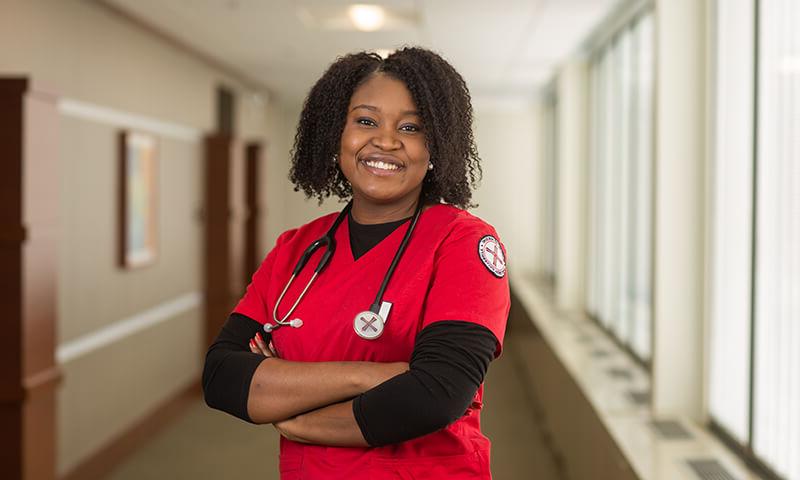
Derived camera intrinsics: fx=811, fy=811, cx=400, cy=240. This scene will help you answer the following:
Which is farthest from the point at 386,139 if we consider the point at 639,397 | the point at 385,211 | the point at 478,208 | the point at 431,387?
the point at 478,208

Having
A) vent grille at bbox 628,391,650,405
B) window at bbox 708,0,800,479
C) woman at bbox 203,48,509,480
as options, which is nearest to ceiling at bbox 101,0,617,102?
window at bbox 708,0,800,479

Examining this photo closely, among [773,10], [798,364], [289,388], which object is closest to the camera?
[289,388]

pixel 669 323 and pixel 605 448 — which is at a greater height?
pixel 669 323

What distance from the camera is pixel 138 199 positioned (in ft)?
19.6

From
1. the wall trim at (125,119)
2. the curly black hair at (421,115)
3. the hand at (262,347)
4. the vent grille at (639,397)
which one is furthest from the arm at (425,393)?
the wall trim at (125,119)

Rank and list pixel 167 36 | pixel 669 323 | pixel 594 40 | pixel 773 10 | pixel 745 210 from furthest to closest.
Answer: pixel 594 40, pixel 167 36, pixel 669 323, pixel 745 210, pixel 773 10

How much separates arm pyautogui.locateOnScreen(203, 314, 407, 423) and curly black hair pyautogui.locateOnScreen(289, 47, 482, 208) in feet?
1.19

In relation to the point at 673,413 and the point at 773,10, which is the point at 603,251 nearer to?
the point at 673,413

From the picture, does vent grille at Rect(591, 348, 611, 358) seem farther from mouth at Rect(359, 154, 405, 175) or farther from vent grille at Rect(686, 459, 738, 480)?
mouth at Rect(359, 154, 405, 175)

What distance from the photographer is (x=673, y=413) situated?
12.9 feet

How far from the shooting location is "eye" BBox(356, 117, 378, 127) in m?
1.49

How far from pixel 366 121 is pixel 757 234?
2252 millimetres

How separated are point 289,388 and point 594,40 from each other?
6122 mm

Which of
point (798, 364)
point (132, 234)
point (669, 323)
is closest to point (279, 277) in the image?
point (798, 364)
